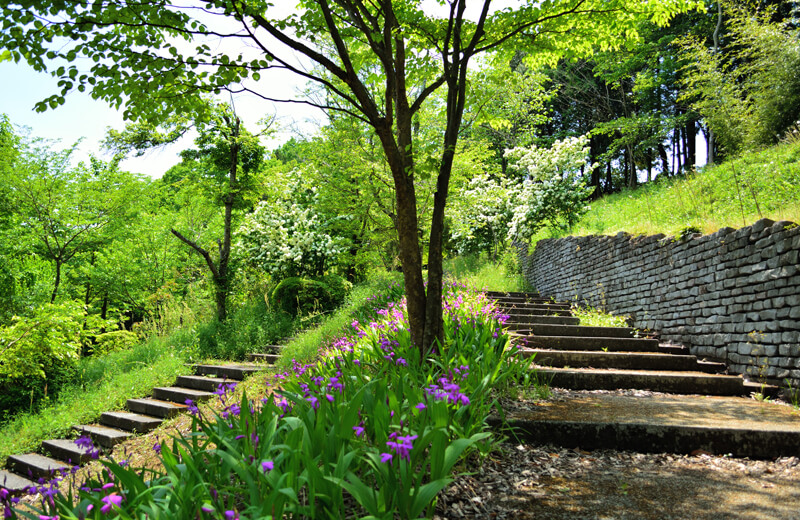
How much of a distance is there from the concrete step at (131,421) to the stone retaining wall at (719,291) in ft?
22.7

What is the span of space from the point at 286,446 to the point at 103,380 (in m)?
8.53

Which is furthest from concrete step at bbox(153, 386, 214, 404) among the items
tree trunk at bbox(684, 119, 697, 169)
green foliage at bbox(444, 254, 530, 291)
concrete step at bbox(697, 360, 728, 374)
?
tree trunk at bbox(684, 119, 697, 169)

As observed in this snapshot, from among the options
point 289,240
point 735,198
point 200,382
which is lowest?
point 200,382

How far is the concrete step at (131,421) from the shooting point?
19.5ft

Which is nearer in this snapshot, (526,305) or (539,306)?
(526,305)

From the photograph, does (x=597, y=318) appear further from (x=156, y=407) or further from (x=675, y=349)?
(x=156, y=407)

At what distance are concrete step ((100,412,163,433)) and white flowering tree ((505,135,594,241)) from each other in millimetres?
9659

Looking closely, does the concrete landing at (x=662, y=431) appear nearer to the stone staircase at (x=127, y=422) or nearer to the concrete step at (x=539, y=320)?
the concrete step at (x=539, y=320)

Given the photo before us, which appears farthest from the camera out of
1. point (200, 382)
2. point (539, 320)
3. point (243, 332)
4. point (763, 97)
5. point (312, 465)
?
point (763, 97)

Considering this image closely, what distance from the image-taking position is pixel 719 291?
201 inches

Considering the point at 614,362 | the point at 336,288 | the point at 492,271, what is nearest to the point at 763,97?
the point at 492,271

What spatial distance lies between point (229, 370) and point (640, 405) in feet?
19.9

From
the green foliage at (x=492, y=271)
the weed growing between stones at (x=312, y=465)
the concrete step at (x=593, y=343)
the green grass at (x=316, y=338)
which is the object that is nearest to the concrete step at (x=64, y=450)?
the green grass at (x=316, y=338)

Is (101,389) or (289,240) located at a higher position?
(289,240)
